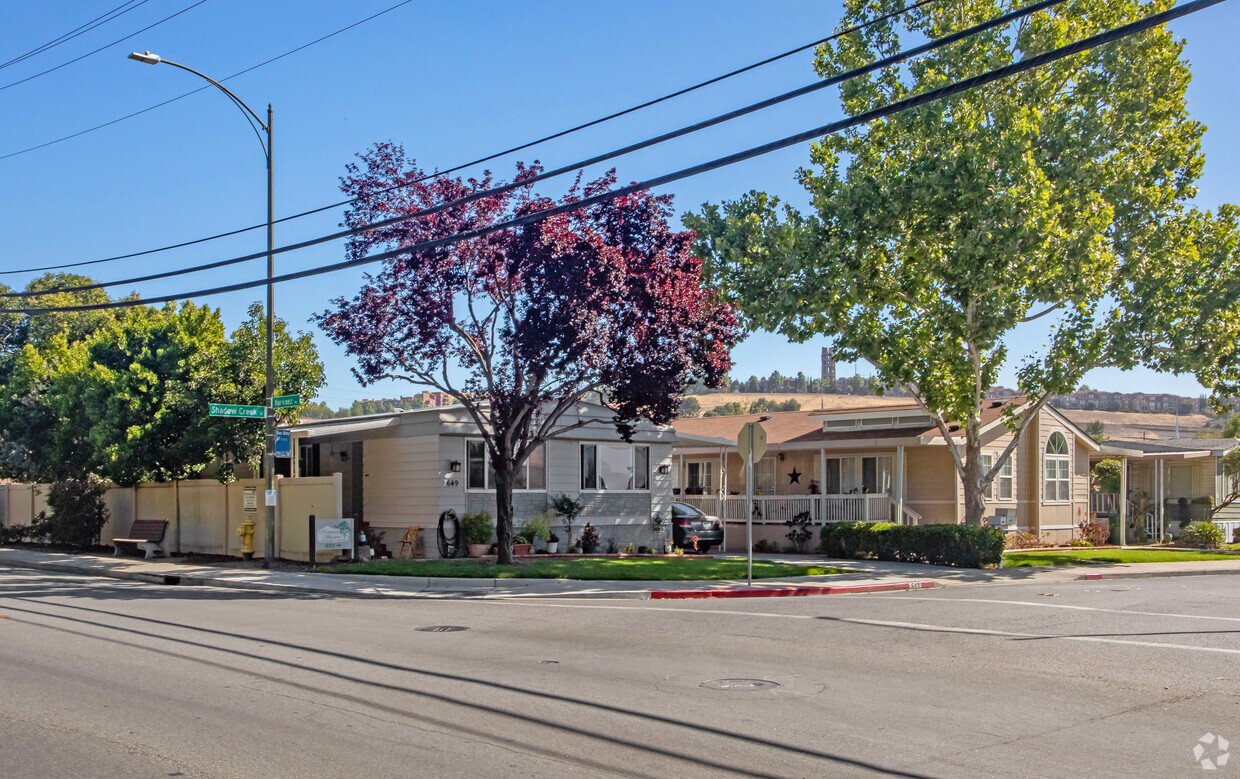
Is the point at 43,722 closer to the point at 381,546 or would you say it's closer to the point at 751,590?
the point at 751,590

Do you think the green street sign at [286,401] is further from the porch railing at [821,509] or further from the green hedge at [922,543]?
the porch railing at [821,509]

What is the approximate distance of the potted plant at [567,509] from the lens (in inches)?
1097

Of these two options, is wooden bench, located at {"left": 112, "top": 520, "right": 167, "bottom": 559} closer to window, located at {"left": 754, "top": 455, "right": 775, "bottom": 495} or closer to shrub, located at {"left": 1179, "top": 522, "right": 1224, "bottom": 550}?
window, located at {"left": 754, "top": 455, "right": 775, "bottom": 495}

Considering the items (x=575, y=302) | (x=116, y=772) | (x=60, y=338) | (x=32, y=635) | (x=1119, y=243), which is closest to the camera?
(x=116, y=772)

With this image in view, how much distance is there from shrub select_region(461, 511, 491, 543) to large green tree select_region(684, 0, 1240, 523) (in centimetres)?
778

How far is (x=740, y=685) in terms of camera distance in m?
9.73

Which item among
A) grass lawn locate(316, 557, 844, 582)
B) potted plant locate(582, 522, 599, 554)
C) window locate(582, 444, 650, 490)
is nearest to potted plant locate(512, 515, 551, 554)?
potted plant locate(582, 522, 599, 554)

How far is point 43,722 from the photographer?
799cm

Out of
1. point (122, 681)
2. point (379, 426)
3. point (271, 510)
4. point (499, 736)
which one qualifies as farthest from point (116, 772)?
point (379, 426)

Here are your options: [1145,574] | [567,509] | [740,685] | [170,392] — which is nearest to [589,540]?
[567,509]

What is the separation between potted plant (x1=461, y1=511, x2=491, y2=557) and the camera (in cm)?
2573

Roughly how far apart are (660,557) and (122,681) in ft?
59.6

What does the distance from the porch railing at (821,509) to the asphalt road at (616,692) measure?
15145mm

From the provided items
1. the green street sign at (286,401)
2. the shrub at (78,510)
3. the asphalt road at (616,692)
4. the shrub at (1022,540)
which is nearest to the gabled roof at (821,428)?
the shrub at (1022,540)
